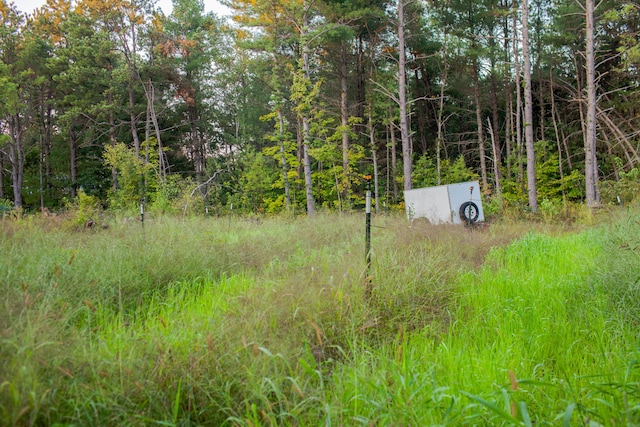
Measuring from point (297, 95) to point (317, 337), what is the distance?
13570 mm

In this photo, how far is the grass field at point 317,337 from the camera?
174cm

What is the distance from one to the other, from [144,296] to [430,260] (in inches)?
120

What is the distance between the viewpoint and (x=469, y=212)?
32.4 ft

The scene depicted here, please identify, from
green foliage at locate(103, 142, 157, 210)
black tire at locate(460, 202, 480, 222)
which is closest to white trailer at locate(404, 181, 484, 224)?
black tire at locate(460, 202, 480, 222)

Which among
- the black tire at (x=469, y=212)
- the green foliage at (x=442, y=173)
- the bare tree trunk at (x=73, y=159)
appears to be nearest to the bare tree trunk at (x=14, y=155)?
Answer: the bare tree trunk at (x=73, y=159)

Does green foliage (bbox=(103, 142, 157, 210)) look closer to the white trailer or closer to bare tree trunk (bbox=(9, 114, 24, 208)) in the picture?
bare tree trunk (bbox=(9, 114, 24, 208))

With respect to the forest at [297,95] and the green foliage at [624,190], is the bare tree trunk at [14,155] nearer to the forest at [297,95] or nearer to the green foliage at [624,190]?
the forest at [297,95]

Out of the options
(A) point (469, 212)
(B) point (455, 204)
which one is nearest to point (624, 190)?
(A) point (469, 212)

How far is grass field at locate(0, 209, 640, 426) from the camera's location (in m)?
1.74

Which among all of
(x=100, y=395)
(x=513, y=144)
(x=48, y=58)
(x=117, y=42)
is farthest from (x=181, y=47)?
(x=100, y=395)

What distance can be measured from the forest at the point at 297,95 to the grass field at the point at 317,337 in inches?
423

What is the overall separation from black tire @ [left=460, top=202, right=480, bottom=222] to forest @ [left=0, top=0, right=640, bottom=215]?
15.3 ft

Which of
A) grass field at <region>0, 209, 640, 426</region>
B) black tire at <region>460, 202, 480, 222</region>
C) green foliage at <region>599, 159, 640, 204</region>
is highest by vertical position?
green foliage at <region>599, 159, 640, 204</region>

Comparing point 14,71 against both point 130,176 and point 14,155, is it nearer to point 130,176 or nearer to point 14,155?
point 14,155
